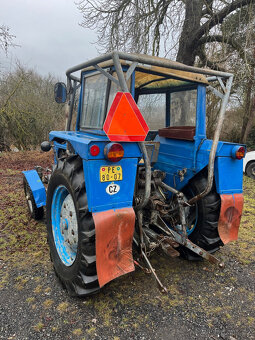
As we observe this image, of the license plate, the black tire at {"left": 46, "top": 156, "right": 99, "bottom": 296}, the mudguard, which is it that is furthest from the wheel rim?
the license plate

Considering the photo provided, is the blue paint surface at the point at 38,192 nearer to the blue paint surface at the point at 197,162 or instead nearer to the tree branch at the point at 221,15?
the blue paint surface at the point at 197,162

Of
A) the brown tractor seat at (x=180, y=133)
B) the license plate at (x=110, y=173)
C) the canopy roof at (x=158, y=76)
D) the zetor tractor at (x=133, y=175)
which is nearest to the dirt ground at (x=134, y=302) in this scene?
the zetor tractor at (x=133, y=175)

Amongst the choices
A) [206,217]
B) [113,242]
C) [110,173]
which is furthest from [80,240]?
[206,217]

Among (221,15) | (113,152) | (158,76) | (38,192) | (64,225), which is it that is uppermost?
(221,15)

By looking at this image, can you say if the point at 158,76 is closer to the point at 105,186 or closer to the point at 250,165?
the point at 105,186

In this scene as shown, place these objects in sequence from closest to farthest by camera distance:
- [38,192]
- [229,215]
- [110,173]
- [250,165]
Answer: [110,173] < [229,215] < [38,192] < [250,165]

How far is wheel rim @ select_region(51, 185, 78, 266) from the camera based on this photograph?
89.7 inches

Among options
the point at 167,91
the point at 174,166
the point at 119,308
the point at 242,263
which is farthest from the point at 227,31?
the point at 119,308

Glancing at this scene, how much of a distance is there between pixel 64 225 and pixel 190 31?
730 cm

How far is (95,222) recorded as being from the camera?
1.79 m

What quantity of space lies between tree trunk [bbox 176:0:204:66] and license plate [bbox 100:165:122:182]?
631 cm

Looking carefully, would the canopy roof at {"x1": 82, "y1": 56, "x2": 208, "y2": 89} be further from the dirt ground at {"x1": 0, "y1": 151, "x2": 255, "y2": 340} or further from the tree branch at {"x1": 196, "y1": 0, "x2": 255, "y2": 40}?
the tree branch at {"x1": 196, "y1": 0, "x2": 255, "y2": 40}

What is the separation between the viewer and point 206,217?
257cm

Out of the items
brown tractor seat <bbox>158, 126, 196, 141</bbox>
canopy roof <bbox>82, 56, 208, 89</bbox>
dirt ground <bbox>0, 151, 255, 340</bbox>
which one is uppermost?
canopy roof <bbox>82, 56, 208, 89</bbox>
